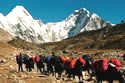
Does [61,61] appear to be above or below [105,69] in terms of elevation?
above

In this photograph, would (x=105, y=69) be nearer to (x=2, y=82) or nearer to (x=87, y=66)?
(x=87, y=66)

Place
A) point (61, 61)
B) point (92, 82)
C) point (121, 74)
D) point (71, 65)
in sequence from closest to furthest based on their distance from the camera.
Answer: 1. point (121, 74)
2. point (92, 82)
3. point (71, 65)
4. point (61, 61)

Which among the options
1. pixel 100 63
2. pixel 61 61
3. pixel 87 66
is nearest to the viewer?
pixel 100 63

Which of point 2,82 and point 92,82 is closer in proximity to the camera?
point 2,82

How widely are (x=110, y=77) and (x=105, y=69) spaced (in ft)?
2.55

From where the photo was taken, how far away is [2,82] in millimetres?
22234

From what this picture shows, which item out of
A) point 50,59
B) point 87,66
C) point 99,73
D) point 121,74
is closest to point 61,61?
point 50,59

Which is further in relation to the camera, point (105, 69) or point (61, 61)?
point (61, 61)

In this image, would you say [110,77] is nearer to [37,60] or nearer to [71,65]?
[71,65]

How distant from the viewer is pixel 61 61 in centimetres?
3100

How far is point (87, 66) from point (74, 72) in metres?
1.75

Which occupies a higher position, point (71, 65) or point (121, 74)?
point (71, 65)

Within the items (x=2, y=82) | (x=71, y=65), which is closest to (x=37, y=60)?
(x=71, y=65)

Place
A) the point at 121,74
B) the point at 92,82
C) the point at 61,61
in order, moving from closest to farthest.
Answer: the point at 121,74
the point at 92,82
the point at 61,61
